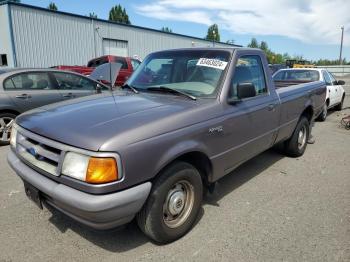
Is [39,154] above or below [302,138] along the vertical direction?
above

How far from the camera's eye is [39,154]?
2730mm

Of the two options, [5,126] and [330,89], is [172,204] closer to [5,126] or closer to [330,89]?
[5,126]

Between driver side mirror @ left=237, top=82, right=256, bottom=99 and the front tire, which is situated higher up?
driver side mirror @ left=237, top=82, right=256, bottom=99

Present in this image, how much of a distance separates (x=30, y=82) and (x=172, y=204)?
204 inches

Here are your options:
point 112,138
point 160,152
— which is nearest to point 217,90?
point 160,152

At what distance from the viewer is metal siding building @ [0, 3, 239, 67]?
1855cm

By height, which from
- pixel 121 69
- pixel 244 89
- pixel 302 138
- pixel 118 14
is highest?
pixel 118 14

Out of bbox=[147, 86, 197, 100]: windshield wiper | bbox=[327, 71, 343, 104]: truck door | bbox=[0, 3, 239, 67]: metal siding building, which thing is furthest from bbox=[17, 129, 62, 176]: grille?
bbox=[0, 3, 239, 67]: metal siding building

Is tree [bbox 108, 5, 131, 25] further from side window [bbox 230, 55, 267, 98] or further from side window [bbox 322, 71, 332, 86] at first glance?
side window [bbox 230, 55, 267, 98]

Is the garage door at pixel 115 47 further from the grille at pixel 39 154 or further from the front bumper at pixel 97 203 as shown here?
the front bumper at pixel 97 203

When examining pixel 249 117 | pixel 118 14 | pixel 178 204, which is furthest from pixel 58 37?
pixel 118 14

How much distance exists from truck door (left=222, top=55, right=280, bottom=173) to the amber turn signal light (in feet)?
4.74

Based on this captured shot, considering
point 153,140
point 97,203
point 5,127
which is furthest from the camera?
point 5,127

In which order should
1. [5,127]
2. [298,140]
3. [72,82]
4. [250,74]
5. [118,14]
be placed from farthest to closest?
[118,14], [72,82], [5,127], [298,140], [250,74]
